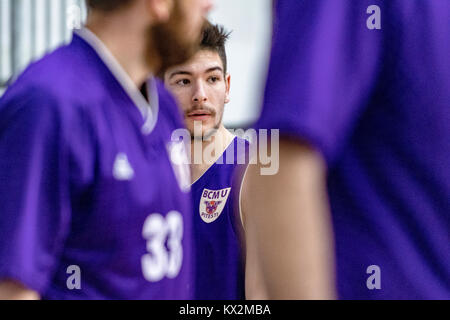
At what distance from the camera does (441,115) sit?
124 cm

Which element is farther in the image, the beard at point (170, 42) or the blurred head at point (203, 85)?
the blurred head at point (203, 85)

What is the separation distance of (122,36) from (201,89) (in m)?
Result: 1.86

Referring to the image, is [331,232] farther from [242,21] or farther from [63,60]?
[242,21]

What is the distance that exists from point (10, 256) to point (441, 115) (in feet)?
3.01

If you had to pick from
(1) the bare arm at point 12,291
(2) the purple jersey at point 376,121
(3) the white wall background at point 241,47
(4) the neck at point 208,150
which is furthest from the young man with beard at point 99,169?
(3) the white wall background at point 241,47

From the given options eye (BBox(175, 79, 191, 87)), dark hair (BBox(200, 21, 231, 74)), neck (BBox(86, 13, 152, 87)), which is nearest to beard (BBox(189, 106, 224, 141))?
eye (BBox(175, 79, 191, 87))

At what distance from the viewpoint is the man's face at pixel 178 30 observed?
195 centimetres

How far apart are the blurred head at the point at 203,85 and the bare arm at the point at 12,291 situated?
2200 millimetres

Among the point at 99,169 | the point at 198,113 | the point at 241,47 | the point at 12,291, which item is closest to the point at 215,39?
the point at 198,113

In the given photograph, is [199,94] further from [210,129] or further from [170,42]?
[170,42]

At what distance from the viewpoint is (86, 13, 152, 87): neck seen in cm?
191

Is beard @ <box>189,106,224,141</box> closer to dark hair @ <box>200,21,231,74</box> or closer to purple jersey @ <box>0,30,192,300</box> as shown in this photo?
dark hair @ <box>200,21,231,74</box>

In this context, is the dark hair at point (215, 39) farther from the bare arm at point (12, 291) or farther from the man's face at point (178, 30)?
the bare arm at point (12, 291)
